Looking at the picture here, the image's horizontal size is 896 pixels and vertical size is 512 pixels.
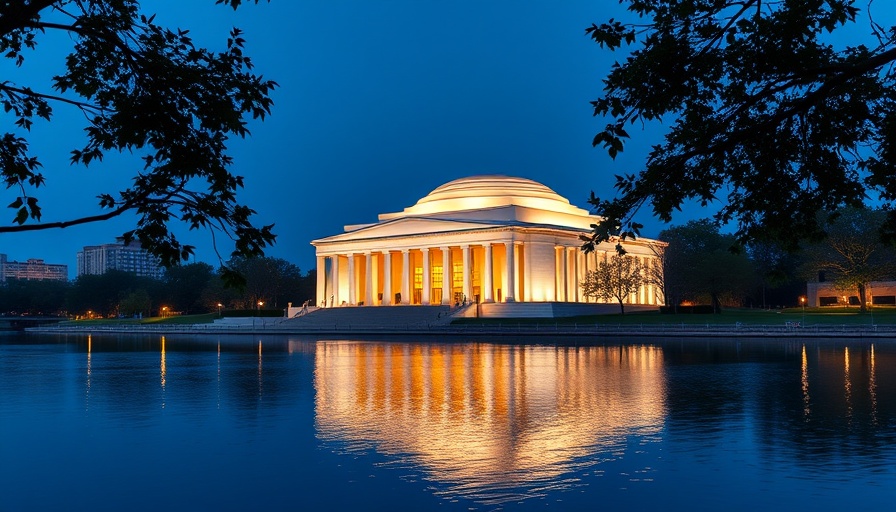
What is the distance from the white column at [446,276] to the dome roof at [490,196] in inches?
307

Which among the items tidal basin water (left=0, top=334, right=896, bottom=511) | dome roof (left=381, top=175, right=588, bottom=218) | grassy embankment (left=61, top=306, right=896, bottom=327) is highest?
dome roof (left=381, top=175, right=588, bottom=218)

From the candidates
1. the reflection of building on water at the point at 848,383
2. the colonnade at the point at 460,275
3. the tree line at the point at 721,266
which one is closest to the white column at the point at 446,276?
the colonnade at the point at 460,275

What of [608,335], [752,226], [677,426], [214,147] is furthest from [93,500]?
[608,335]

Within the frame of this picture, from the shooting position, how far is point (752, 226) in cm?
1391

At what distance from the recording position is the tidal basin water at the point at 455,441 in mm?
12711

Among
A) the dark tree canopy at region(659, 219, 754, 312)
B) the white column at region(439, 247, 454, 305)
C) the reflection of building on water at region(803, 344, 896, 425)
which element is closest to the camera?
the reflection of building on water at region(803, 344, 896, 425)

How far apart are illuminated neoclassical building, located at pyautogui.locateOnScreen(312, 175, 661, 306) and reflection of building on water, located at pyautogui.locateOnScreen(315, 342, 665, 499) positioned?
74.8m

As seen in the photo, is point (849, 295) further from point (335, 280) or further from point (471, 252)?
point (335, 280)

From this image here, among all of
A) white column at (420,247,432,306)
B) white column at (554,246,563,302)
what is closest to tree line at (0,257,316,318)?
white column at (420,247,432,306)

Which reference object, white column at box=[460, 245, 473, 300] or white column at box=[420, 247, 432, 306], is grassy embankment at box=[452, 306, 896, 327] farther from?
white column at box=[420, 247, 432, 306]

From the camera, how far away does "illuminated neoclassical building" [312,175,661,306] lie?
115188mm

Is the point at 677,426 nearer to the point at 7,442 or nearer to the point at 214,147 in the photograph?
the point at 214,147

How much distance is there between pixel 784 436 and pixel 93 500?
12.3 m

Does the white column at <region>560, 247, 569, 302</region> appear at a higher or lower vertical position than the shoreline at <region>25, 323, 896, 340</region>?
higher
